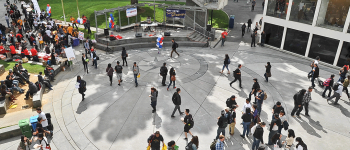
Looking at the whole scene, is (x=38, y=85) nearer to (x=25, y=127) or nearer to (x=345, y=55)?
(x=25, y=127)

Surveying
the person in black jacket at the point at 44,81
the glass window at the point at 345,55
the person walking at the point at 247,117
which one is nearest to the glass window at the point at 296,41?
the glass window at the point at 345,55

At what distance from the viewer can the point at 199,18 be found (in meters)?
26.8

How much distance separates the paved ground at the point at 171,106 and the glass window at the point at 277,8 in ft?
13.6

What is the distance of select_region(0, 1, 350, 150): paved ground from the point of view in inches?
422

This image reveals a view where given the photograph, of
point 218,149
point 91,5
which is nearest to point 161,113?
point 218,149

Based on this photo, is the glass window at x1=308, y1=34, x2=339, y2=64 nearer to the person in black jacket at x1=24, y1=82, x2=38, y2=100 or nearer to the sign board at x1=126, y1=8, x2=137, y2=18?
the sign board at x1=126, y1=8, x2=137, y2=18

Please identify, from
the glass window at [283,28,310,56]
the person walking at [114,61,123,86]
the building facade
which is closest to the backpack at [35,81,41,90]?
the person walking at [114,61,123,86]

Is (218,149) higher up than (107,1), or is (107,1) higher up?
(107,1)

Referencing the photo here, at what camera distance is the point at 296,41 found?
20859mm

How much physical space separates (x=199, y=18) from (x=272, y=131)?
19.0 m

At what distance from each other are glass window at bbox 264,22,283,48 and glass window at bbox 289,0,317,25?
1.58 metres

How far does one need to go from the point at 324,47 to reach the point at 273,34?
14.7 feet

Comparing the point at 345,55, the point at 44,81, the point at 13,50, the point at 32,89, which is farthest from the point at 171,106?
the point at 345,55

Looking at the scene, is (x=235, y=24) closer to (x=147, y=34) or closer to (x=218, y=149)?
(x=147, y=34)
